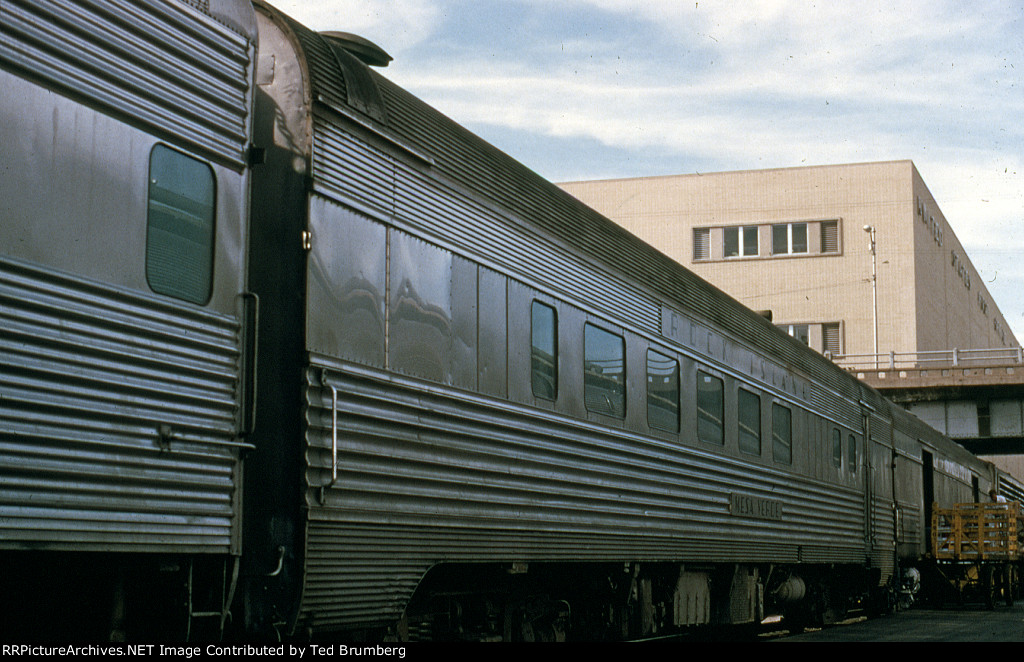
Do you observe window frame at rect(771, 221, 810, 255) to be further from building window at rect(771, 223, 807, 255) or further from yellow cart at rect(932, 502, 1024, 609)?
yellow cart at rect(932, 502, 1024, 609)

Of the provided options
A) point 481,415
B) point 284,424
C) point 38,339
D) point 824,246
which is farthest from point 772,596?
point 824,246

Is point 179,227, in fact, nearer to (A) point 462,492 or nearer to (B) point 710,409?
(A) point 462,492

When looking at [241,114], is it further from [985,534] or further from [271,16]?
[985,534]

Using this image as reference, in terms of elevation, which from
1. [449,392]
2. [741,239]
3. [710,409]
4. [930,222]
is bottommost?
[449,392]

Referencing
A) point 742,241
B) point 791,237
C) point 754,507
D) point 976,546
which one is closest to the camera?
point 754,507

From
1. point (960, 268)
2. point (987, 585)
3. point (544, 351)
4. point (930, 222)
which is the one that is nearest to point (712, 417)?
point (544, 351)

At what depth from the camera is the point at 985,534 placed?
25.2 meters

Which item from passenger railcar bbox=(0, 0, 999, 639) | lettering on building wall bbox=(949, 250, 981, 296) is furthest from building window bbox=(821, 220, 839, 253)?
passenger railcar bbox=(0, 0, 999, 639)

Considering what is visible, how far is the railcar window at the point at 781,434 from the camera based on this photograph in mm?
14500

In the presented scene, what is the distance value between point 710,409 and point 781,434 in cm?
267

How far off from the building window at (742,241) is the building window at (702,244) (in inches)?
29.7

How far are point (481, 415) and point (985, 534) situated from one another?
66.1 feet

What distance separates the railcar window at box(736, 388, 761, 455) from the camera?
44.0ft

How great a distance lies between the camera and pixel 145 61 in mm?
5449
